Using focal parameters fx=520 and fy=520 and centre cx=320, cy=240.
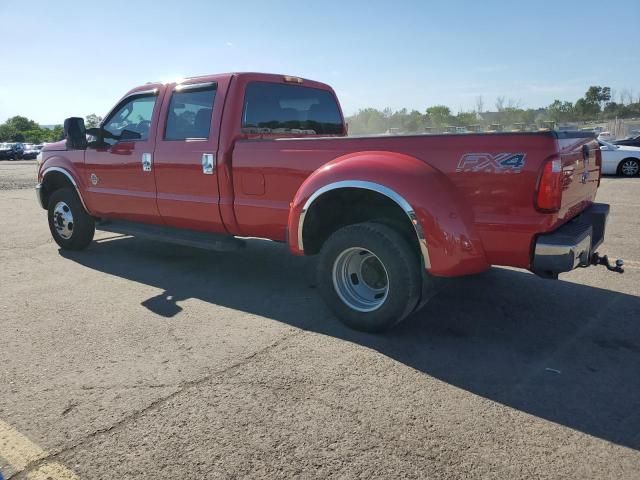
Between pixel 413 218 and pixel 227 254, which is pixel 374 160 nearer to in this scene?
pixel 413 218

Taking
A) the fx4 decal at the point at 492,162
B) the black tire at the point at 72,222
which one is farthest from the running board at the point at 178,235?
the fx4 decal at the point at 492,162

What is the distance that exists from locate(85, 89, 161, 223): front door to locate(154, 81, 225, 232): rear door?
0.18 meters

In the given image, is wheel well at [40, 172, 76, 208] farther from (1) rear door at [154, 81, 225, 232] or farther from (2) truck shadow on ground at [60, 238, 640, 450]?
(1) rear door at [154, 81, 225, 232]

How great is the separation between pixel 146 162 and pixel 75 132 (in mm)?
1102

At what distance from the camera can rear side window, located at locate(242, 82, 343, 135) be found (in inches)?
197

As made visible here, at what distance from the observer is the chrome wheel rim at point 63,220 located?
659cm

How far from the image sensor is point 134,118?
575 cm

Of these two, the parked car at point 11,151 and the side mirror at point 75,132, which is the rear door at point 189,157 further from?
the parked car at point 11,151

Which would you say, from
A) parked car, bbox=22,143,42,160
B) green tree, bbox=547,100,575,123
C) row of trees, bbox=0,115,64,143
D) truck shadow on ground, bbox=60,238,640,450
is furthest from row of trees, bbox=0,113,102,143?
truck shadow on ground, bbox=60,238,640,450

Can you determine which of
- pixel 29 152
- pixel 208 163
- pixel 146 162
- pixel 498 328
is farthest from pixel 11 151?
pixel 498 328

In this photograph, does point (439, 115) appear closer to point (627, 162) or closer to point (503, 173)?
point (503, 173)

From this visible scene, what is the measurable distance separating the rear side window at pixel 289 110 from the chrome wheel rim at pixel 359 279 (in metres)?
1.72

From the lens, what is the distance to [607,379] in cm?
315

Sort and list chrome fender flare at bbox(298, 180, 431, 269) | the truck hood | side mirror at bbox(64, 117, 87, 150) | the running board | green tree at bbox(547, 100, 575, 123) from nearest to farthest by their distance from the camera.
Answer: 1. chrome fender flare at bbox(298, 180, 431, 269)
2. the running board
3. side mirror at bbox(64, 117, 87, 150)
4. the truck hood
5. green tree at bbox(547, 100, 575, 123)
